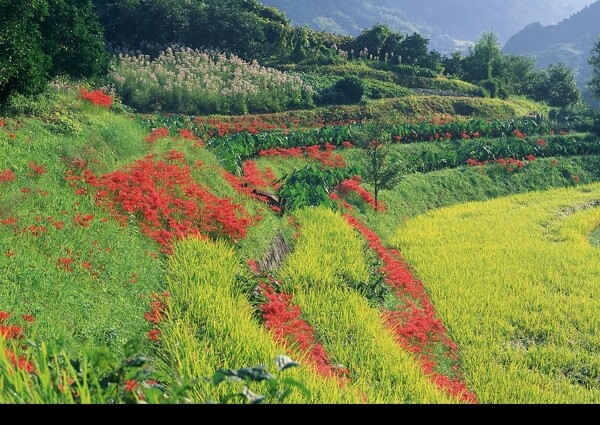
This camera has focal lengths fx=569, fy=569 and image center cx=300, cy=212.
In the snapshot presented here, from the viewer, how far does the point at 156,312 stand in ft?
24.3

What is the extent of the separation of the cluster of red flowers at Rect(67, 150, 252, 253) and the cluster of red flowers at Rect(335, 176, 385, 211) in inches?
275

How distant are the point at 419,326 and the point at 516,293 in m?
3.03

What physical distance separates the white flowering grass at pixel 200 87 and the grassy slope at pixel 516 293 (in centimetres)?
1318

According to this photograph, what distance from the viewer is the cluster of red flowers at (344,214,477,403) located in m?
8.65

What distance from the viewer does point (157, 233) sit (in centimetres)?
1002

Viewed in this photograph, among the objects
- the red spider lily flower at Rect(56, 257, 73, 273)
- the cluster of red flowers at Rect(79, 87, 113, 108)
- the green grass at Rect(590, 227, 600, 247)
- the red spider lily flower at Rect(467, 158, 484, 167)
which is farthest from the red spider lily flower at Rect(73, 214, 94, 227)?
the red spider lily flower at Rect(467, 158, 484, 167)

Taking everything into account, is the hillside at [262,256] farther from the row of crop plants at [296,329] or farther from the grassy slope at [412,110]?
the grassy slope at [412,110]

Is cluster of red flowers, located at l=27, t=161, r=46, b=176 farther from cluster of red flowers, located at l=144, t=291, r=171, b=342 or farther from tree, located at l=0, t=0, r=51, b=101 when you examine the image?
cluster of red flowers, located at l=144, t=291, r=171, b=342

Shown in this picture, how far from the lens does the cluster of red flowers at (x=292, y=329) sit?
7.50 meters

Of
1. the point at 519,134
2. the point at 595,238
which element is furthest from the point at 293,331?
the point at 519,134

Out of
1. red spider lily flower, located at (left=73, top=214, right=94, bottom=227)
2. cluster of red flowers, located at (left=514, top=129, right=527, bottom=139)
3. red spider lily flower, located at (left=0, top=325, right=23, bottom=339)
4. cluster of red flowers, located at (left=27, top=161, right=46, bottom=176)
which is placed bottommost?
red spider lily flower, located at (left=0, top=325, right=23, bottom=339)

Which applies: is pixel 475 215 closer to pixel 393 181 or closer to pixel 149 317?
pixel 393 181
